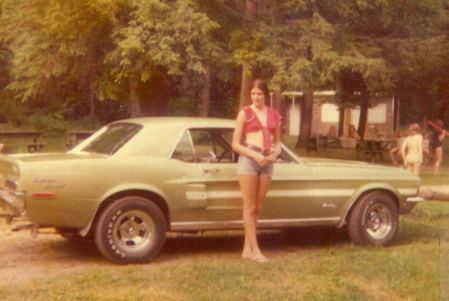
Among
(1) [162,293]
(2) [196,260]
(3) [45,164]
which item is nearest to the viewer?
(1) [162,293]

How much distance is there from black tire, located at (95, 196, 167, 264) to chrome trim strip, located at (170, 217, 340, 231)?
242 millimetres

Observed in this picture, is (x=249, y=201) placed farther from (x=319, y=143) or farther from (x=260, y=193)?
(x=319, y=143)

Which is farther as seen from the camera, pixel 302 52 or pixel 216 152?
pixel 302 52

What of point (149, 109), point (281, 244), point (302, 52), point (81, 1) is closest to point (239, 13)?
point (302, 52)

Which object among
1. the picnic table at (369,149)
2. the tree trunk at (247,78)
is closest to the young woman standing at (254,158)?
the tree trunk at (247,78)

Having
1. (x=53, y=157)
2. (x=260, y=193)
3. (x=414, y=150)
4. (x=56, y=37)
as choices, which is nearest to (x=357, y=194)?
(x=260, y=193)

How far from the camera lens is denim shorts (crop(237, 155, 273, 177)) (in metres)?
8.70

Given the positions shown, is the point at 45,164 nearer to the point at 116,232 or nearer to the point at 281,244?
the point at 116,232

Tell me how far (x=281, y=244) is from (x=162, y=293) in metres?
3.25

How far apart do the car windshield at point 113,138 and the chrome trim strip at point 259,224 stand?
0.99 m

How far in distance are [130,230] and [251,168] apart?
1.34 metres

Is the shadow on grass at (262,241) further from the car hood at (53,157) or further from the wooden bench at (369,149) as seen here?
the wooden bench at (369,149)

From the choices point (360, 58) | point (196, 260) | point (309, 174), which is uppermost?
point (360, 58)

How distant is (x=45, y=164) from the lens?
8.18m
